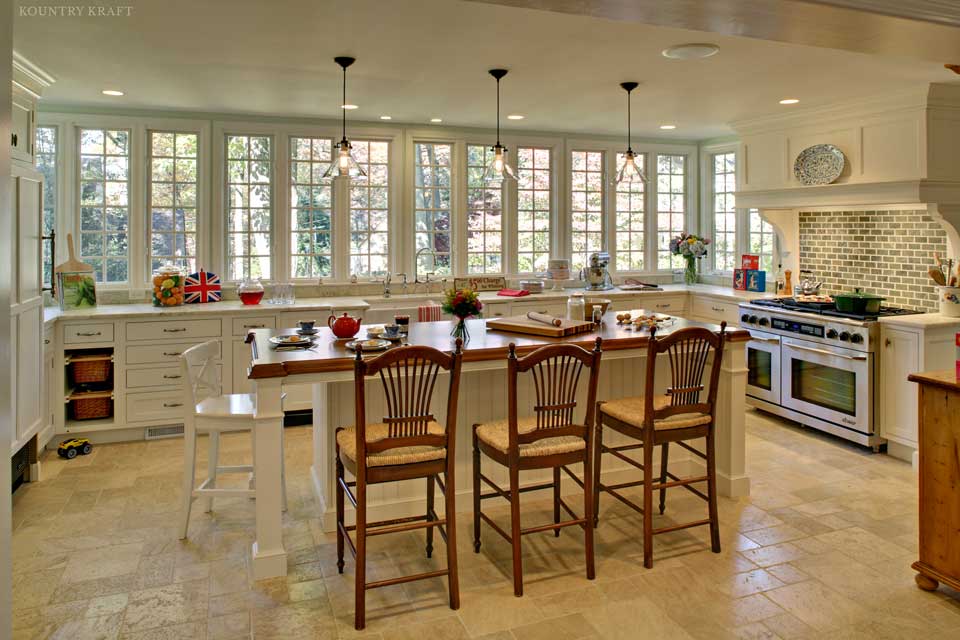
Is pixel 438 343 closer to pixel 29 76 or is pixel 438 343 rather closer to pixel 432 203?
pixel 29 76

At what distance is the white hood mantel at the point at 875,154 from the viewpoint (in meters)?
4.75

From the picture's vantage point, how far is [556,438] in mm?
3205

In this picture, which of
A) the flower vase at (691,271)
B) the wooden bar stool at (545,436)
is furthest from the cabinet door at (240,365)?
the flower vase at (691,271)

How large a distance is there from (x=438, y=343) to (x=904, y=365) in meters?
3.17

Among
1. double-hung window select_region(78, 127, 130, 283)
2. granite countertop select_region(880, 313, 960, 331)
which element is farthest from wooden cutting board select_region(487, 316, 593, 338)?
double-hung window select_region(78, 127, 130, 283)

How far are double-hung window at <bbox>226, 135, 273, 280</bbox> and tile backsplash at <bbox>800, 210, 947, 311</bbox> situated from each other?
465 cm

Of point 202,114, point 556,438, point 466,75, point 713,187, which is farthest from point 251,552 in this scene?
point 713,187

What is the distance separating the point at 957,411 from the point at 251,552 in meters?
3.16

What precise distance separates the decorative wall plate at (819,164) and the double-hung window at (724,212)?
156 cm

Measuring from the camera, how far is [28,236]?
14.2 feet

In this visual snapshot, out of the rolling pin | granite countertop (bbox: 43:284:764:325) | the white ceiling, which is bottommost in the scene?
the rolling pin

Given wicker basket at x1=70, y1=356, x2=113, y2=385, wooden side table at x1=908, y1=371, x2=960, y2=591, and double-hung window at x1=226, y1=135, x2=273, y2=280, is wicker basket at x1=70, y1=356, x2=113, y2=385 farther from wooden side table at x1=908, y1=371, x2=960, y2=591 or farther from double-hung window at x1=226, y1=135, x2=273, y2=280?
wooden side table at x1=908, y1=371, x2=960, y2=591

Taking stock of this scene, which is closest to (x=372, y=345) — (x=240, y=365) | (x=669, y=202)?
(x=240, y=365)

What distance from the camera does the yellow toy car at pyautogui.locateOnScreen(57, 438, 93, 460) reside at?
492 cm
